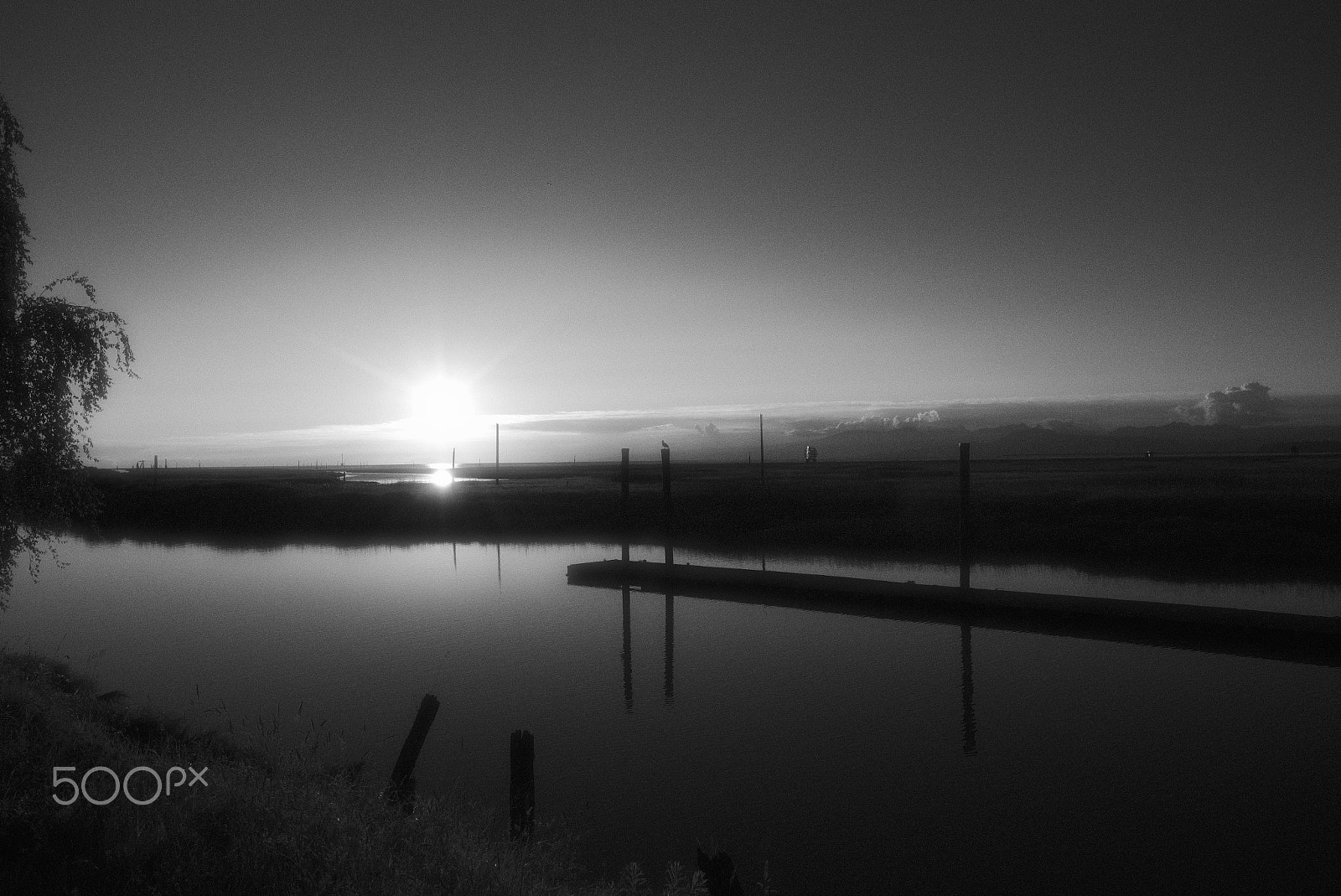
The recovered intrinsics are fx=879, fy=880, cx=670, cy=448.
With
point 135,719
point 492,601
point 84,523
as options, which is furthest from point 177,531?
point 135,719

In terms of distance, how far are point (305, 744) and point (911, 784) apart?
4974 mm

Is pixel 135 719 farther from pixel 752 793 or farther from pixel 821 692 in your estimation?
pixel 821 692

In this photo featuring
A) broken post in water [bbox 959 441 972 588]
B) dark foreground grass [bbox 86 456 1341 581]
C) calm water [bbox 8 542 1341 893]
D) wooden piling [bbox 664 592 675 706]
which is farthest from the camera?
dark foreground grass [bbox 86 456 1341 581]

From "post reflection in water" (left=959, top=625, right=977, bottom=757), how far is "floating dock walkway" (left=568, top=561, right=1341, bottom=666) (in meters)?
0.66

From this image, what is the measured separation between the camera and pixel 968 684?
979 cm

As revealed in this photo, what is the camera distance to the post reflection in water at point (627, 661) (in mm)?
9477

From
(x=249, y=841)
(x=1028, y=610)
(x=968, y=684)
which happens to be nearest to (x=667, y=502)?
(x=1028, y=610)

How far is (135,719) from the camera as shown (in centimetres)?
789

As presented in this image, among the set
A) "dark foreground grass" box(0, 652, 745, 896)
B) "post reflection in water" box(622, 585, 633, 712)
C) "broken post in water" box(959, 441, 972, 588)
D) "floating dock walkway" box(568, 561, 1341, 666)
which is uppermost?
"broken post in water" box(959, 441, 972, 588)

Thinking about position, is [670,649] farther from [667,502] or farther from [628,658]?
[667,502]

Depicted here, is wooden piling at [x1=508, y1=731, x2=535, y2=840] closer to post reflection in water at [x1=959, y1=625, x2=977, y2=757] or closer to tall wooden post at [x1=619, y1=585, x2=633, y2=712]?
tall wooden post at [x1=619, y1=585, x2=633, y2=712]

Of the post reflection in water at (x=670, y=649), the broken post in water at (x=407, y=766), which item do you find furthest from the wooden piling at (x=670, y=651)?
the broken post in water at (x=407, y=766)

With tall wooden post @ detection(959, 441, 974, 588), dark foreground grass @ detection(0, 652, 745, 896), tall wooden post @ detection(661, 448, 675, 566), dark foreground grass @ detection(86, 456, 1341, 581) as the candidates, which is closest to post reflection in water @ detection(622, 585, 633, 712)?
tall wooden post @ detection(661, 448, 675, 566)

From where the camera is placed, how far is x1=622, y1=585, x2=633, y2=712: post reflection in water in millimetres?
9477
